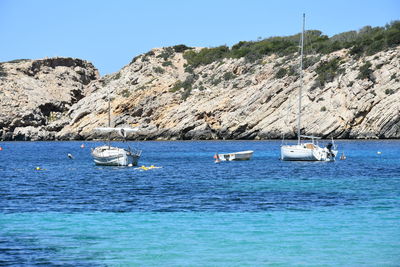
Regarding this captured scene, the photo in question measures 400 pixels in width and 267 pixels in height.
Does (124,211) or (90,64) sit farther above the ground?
(90,64)

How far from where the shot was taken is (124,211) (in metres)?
27.9

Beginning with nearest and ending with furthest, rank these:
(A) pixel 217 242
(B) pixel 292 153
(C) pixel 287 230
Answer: (A) pixel 217 242 → (C) pixel 287 230 → (B) pixel 292 153

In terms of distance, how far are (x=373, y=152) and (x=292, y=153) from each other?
15.8 meters

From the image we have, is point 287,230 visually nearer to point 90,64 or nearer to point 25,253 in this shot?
point 25,253

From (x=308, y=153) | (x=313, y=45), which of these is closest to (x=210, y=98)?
(x=313, y=45)

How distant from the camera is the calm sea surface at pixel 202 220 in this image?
19.3 m

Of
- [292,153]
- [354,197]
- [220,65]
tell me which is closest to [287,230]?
[354,197]

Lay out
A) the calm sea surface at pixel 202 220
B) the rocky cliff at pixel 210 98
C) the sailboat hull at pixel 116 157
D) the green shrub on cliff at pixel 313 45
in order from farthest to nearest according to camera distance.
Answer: the green shrub on cliff at pixel 313 45, the rocky cliff at pixel 210 98, the sailboat hull at pixel 116 157, the calm sea surface at pixel 202 220

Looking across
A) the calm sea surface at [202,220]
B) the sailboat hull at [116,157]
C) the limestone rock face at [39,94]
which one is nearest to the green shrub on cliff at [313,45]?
the limestone rock face at [39,94]

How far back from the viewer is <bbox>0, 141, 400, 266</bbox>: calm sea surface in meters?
19.3

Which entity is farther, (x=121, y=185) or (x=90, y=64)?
(x=90, y=64)

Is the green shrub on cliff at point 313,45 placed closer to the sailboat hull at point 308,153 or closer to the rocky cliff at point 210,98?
the rocky cliff at point 210,98

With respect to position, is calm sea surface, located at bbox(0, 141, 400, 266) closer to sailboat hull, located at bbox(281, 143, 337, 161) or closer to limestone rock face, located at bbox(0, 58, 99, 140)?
sailboat hull, located at bbox(281, 143, 337, 161)

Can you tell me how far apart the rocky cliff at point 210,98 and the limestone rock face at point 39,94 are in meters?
0.26
